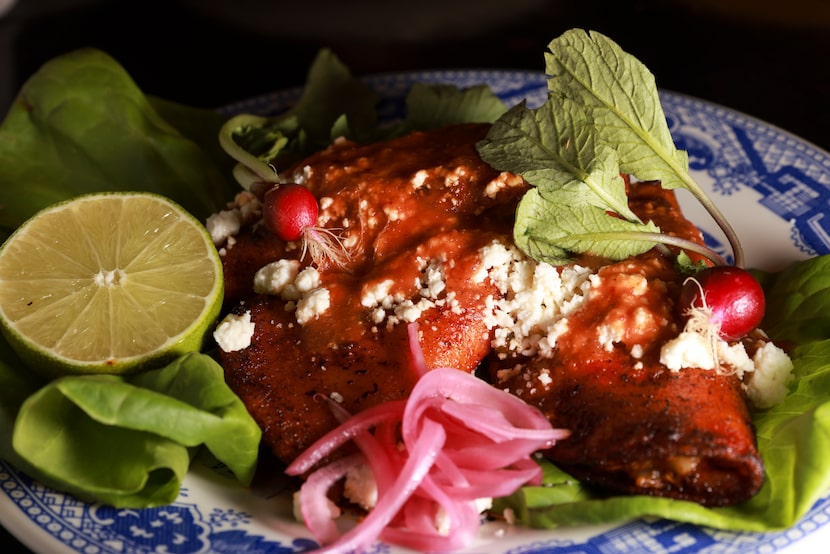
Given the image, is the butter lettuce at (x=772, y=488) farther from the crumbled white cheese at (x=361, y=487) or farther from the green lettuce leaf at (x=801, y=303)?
the crumbled white cheese at (x=361, y=487)

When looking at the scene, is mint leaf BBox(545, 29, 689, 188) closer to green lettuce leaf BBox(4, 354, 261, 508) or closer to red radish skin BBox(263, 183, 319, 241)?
red radish skin BBox(263, 183, 319, 241)

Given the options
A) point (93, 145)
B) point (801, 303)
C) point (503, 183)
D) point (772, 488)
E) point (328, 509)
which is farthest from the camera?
point (93, 145)

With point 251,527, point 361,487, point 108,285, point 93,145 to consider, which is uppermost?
point 108,285

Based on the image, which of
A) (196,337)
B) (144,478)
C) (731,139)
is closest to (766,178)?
Result: (731,139)

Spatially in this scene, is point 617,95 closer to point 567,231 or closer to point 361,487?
point 567,231

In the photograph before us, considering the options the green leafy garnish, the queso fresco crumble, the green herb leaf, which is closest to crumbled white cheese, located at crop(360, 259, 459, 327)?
the queso fresco crumble

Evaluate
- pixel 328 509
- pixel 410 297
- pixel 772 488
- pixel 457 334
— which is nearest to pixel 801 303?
pixel 772 488
